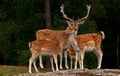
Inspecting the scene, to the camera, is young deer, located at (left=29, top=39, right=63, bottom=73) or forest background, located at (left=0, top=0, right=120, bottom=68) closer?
young deer, located at (left=29, top=39, right=63, bottom=73)

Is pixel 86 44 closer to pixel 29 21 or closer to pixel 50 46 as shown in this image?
pixel 50 46

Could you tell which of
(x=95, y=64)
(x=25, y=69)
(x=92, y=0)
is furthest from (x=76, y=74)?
(x=92, y=0)

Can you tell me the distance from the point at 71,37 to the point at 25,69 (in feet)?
7.65

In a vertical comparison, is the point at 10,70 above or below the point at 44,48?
below

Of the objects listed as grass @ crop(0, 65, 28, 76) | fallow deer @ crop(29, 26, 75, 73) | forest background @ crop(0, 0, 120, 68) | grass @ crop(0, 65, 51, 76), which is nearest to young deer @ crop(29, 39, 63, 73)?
fallow deer @ crop(29, 26, 75, 73)

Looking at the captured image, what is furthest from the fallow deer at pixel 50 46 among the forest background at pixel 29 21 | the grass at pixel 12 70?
the forest background at pixel 29 21

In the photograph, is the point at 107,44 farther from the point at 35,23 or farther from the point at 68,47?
the point at 68,47

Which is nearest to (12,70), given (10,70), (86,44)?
(10,70)

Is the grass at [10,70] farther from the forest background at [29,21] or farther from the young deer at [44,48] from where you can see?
the forest background at [29,21]

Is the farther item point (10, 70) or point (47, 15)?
point (47, 15)

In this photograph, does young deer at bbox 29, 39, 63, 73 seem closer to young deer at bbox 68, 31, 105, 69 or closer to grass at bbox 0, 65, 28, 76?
young deer at bbox 68, 31, 105, 69

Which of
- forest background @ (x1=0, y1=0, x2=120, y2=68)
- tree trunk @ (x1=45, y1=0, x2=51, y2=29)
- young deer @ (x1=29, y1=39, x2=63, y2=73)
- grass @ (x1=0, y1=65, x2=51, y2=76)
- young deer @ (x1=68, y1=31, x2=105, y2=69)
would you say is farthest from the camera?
forest background @ (x1=0, y1=0, x2=120, y2=68)

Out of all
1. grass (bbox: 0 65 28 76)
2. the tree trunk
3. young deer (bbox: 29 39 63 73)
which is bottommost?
grass (bbox: 0 65 28 76)

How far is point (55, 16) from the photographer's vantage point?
24.7 meters
